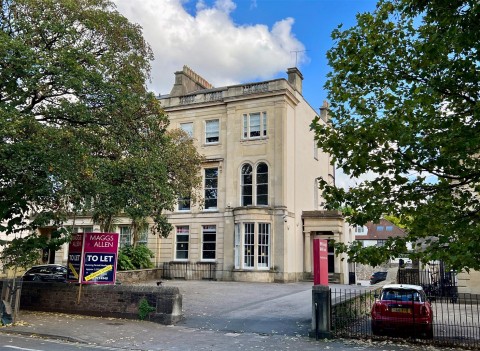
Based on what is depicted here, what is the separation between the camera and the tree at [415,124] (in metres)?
7.60

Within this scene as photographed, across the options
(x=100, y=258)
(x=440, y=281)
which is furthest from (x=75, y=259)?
(x=440, y=281)

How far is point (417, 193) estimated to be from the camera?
875 centimetres

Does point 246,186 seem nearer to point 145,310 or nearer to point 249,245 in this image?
point 249,245

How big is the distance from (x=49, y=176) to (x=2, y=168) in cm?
144

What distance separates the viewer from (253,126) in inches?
1244

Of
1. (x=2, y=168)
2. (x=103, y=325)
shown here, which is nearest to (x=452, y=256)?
(x=103, y=325)

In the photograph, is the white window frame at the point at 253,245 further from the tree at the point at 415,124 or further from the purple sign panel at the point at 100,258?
the tree at the point at 415,124

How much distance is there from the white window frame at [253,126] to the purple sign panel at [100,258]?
17.8m

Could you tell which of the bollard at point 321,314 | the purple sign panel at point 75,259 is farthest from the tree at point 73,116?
the bollard at point 321,314

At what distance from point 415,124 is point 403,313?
598 centimetres

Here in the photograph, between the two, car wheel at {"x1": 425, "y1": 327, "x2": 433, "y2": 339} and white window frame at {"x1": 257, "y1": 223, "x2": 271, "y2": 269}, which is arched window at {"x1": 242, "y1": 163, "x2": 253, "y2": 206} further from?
car wheel at {"x1": 425, "y1": 327, "x2": 433, "y2": 339}

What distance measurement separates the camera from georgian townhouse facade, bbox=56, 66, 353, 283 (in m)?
29.5

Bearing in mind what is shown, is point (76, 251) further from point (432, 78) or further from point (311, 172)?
point (311, 172)

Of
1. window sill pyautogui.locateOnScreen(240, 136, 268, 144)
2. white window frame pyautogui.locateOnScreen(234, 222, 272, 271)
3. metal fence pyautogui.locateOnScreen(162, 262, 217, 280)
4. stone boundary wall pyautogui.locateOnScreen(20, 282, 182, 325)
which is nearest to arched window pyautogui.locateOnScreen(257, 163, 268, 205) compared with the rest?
window sill pyautogui.locateOnScreen(240, 136, 268, 144)
